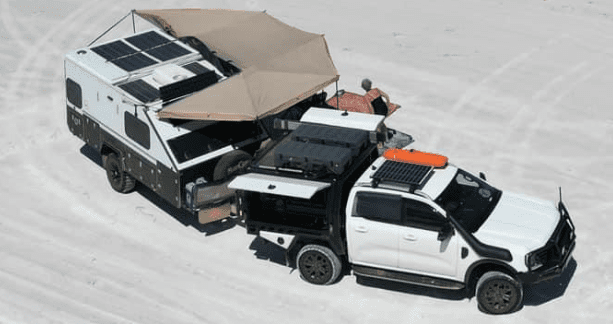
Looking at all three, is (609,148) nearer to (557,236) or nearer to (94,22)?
(557,236)

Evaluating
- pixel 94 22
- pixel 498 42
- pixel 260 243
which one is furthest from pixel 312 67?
pixel 94 22

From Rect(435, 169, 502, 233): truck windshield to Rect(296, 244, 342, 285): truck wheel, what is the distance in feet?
6.69

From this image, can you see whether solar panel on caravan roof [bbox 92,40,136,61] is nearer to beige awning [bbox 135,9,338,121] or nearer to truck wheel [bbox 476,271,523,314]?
beige awning [bbox 135,9,338,121]

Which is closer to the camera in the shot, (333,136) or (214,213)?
(333,136)

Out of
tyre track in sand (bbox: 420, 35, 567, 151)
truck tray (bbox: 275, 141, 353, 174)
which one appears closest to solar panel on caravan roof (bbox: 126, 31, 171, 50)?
truck tray (bbox: 275, 141, 353, 174)

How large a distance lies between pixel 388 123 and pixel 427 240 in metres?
6.95

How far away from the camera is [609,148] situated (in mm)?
20438

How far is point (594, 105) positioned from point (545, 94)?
1.17 meters

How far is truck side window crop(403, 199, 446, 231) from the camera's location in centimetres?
1502

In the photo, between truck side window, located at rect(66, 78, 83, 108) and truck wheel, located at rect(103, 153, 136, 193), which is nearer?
truck wheel, located at rect(103, 153, 136, 193)

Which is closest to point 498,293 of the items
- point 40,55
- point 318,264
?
point 318,264

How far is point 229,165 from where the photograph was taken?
57.5ft

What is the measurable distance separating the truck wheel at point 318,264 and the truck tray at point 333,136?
5.53ft

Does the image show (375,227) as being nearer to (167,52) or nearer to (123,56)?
(167,52)
